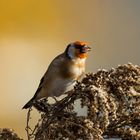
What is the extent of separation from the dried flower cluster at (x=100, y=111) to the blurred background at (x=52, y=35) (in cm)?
645

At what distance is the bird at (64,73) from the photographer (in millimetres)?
4941

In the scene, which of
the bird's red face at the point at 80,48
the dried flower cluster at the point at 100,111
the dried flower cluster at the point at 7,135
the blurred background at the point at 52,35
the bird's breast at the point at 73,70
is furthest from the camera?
the blurred background at the point at 52,35

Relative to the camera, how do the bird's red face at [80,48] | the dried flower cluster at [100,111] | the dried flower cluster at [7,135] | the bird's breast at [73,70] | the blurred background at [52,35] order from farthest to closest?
1. the blurred background at [52,35]
2. the bird's red face at [80,48]
3. the bird's breast at [73,70]
4. the dried flower cluster at [7,135]
5. the dried flower cluster at [100,111]

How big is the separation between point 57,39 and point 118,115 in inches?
402

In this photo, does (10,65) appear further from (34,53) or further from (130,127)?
(130,127)

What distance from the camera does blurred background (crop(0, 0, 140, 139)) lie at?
36.0ft

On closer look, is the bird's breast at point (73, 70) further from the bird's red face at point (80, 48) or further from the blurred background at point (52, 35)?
the blurred background at point (52, 35)

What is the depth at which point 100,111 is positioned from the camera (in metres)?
3.03

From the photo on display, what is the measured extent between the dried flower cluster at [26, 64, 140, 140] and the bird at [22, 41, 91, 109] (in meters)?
1.66

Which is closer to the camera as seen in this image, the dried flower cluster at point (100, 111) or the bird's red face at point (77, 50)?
the dried flower cluster at point (100, 111)

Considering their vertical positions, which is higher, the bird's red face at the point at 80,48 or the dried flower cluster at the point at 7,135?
the bird's red face at the point at 80,48

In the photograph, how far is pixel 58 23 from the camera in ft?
47.1

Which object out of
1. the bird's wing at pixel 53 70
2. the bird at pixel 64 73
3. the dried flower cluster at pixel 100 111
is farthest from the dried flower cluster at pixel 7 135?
the bird's wing at pixel 53 70

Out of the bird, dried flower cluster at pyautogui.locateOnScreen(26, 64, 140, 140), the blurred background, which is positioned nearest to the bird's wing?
the bird
